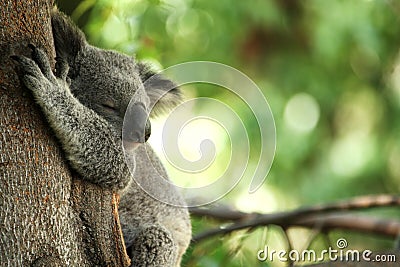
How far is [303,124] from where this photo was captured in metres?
8.44

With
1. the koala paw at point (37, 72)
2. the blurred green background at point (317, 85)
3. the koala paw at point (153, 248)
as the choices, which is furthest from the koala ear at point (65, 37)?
the blurred green background at point (317, 85)

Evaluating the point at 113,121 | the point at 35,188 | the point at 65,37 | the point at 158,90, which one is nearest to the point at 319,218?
the point at 158,90

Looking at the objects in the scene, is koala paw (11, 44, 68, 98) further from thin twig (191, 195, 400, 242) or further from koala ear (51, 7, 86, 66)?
thin twig (191, 195, 400, 242)

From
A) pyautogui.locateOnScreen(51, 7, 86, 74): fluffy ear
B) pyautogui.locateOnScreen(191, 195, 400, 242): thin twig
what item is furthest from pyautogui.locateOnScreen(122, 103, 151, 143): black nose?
pyautogui.locateOnScreen(191, 195, 400, 242): thin twig

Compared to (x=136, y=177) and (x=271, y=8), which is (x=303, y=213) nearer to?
(x=136, y=177)

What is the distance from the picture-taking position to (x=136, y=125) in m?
2.86

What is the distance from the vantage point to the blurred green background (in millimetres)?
7562

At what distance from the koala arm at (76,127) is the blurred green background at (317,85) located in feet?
11.3

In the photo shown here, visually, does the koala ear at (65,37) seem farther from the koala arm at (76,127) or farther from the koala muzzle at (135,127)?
the koala muzzle at (135,127)

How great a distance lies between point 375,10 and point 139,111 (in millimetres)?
5640

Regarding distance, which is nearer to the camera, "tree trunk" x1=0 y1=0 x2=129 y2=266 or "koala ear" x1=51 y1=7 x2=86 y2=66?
"tree trunk" x1=0 y1=0 x2=129 y2=266

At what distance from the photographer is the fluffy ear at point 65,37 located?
2.96 metres

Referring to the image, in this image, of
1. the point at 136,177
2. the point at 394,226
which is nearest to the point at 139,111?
the point at 136,177

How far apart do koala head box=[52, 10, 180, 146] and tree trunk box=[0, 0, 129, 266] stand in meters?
0.46
